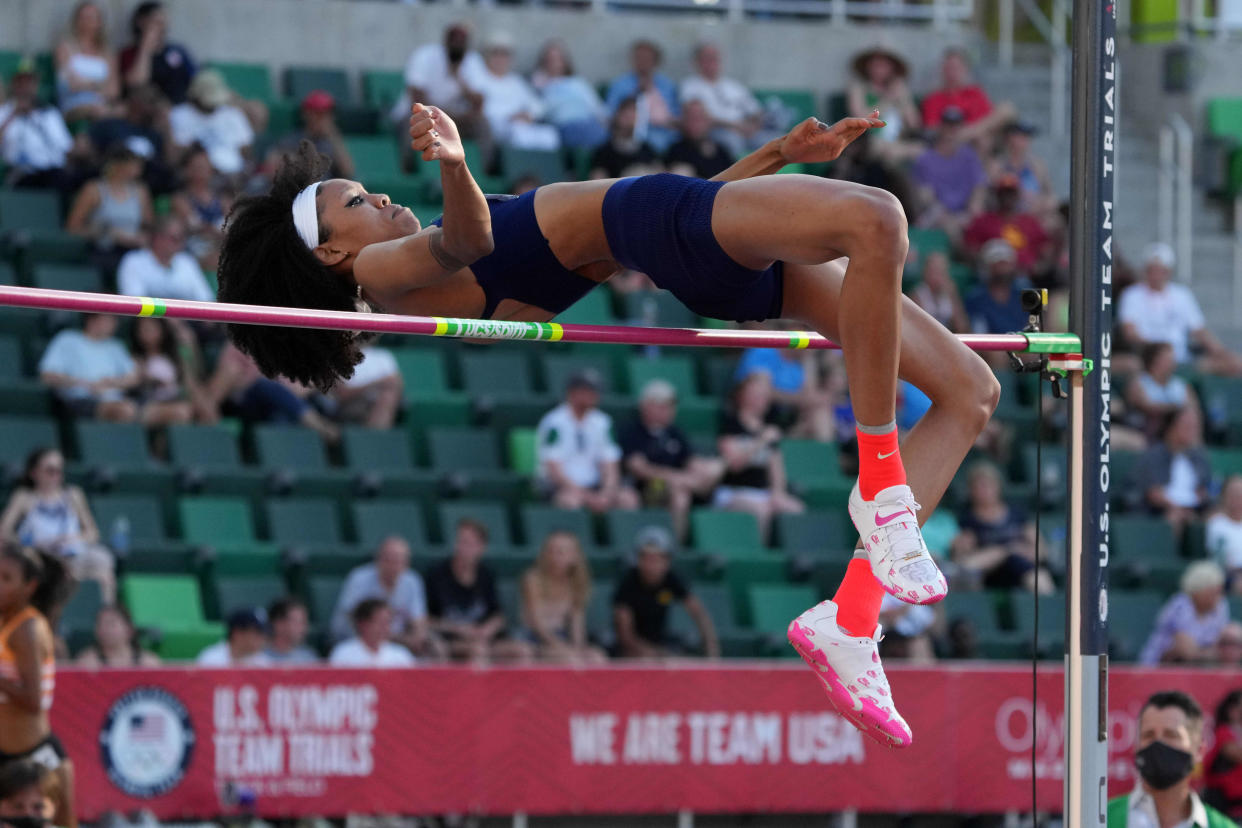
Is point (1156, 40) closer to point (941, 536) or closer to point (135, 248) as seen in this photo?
point (941, 536)

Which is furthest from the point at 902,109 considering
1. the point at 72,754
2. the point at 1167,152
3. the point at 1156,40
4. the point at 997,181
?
the point at 72,754

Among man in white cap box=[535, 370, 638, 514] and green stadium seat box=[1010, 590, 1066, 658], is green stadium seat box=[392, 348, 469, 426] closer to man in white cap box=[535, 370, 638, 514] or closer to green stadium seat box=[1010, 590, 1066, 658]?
man in white cap box=[535, 370, 638, 514]

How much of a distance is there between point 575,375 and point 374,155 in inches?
88.4

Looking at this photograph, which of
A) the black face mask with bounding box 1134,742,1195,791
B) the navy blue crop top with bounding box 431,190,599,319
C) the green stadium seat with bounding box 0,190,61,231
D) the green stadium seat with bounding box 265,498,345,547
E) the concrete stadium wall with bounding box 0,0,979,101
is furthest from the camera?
the concrete stadium wall with bounding box 0,0,979,101

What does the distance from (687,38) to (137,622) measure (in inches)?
246

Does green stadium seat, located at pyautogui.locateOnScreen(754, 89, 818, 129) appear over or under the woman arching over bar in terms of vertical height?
over

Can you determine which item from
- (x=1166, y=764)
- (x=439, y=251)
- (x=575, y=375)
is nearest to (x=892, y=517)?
(x=439, y=251)

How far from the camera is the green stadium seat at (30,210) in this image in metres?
9.83

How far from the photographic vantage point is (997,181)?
1202cm

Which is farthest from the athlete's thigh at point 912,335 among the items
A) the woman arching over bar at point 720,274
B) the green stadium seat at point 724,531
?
the green stadium seat at point 724,531

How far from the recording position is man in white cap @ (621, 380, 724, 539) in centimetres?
962

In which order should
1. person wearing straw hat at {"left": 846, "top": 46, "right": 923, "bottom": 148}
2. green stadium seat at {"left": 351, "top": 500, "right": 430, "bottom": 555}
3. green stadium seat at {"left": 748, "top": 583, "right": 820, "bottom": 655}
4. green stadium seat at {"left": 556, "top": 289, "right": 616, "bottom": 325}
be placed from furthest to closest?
person wearing straw hat at {"left": 846, "top": 46, "right": 923, "bottom": 148}, green stadium seat at {"left": 556, "top": 289, "right": 616, "bottom": 325}, green stadium seat at {"left": 748, "top": 583, "right": 820, "bottom": 655}, green stadium seat at {"left": 351, "top": 500, "right": 430, "bottom": 555}

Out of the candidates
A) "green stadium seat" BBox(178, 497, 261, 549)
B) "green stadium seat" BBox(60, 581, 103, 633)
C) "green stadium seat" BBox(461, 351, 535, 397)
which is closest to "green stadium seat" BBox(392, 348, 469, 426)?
"green stadium seat" BBox(461, 351, 535, 397)

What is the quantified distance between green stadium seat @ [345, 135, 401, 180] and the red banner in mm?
3995
